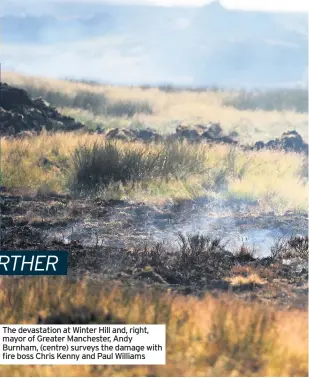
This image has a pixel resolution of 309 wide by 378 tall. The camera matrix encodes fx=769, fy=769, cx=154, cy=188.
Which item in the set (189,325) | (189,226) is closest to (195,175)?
(189,226)

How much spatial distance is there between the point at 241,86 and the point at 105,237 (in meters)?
2.84

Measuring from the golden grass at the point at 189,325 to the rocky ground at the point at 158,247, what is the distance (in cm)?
30

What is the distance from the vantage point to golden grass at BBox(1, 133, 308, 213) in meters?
10.7

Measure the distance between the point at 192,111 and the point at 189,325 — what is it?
3448 mm

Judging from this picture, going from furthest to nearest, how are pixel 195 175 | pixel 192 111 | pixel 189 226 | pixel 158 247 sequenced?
pixel 192 111 < pixel 195 175 < pixel 189 226 < pixel 158 247

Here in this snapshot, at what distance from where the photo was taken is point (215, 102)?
10977mm

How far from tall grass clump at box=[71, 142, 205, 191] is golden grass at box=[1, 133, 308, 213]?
2.9 inches

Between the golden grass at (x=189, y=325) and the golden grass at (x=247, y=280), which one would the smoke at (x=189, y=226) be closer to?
the golden grass at (x=247, y=280)

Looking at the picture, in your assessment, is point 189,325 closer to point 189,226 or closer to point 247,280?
point 247,280

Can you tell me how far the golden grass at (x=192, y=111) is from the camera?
10.9m

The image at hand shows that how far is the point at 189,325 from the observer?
9078 mm

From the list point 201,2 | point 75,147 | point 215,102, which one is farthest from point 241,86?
point 75,147
